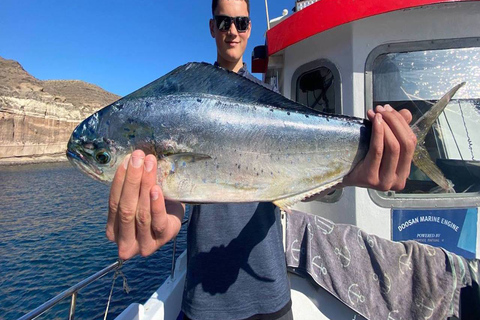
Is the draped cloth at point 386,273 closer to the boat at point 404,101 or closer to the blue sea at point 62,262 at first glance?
the boat at point 404,101

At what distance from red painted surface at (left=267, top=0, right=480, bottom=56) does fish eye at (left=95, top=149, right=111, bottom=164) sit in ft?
9.18

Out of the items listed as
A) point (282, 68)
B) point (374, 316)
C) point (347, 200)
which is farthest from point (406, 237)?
point (282, 68)

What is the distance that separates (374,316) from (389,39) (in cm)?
334

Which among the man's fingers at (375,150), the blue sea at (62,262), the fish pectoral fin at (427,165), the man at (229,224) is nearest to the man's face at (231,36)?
the man at (229,224)

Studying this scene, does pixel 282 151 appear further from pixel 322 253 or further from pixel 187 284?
pixel 322 253

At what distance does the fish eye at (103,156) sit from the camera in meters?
1.65

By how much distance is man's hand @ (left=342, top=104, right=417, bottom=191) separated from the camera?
1.74 meters

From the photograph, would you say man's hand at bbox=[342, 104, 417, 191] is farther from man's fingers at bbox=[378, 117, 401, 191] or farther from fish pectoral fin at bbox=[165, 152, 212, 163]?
fish pectoral fin at bbox=[165, 152, 212, 163]

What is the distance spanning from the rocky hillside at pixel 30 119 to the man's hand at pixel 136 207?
71.5 m

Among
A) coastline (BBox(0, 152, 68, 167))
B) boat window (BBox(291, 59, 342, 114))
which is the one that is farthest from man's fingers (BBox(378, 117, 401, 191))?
coastline (BBox(0, 152, 68, 167))

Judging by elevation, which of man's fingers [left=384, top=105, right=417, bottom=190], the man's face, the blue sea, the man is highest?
the man's face

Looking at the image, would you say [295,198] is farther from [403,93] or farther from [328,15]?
[403,93]

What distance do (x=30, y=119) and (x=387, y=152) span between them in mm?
74704

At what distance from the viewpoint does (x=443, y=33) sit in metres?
3.31
